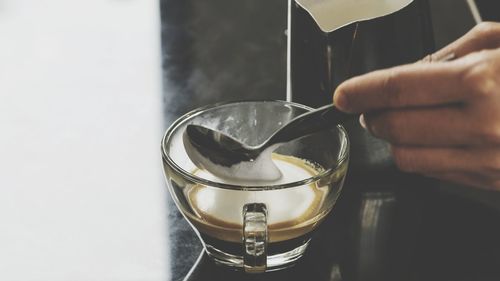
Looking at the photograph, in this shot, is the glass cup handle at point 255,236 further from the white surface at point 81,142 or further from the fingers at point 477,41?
the fingers at point 477,41

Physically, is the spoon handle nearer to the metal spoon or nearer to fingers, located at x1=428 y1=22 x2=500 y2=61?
the metal spoon

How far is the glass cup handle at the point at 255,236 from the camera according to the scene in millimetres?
558

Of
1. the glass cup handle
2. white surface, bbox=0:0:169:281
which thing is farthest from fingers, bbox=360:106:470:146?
white surface, bbox=0:0:169:281

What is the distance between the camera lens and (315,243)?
656 millimetres

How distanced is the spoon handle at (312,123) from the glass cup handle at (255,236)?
7cm

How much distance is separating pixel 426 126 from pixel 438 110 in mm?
15

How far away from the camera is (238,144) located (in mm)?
630

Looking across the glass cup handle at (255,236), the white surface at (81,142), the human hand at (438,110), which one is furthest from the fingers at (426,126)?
the white surface at (81,142)

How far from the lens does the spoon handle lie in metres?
0.59

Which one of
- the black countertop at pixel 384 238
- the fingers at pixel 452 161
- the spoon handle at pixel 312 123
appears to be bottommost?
the black countertop at pixel 384 238

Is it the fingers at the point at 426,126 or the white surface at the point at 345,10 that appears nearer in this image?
the fingers at the point at 426,126

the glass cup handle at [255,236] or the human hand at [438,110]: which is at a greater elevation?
the human hand at [438,110]

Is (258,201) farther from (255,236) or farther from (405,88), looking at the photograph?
(405,88)

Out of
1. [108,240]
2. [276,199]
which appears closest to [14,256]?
[108,240]
